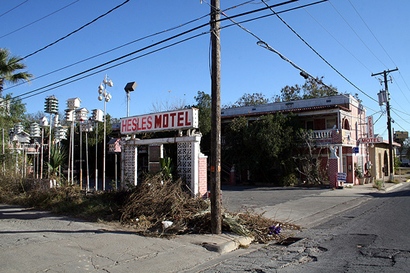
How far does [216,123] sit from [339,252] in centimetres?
417

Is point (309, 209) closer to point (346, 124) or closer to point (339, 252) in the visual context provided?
point (339, 252)

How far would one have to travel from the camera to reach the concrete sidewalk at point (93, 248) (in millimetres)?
6855

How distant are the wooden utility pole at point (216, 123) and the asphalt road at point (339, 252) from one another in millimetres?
1494

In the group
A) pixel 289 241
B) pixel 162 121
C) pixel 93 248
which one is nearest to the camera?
Answer: pixel 93 248

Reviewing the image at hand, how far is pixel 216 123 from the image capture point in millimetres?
9625

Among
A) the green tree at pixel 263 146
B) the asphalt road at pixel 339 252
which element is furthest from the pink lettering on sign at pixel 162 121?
the green tree at pixel 263 146

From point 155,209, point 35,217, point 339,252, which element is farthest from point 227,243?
point 35,217

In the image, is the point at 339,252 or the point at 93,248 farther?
the point at 93,248

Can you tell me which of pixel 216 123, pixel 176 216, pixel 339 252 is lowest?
pixel 339 252

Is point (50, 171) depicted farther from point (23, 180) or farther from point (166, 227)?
point (166, 227)

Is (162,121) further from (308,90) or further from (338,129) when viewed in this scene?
(308,90)

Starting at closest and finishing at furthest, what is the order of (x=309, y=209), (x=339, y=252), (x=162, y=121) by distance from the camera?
(x=339, y=252) → (x=162, y=121) → (x=309, y=209)

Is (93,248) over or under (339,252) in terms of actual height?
over

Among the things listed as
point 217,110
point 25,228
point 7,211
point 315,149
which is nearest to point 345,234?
point 217,110
